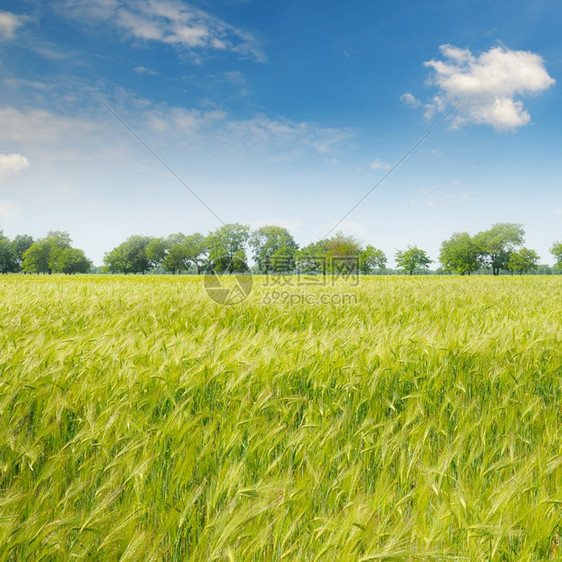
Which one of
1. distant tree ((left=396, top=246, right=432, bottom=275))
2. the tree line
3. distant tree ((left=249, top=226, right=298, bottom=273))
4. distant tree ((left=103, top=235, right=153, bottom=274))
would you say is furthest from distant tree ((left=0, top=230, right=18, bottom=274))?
distant tree ((left=396, top=246, right=432, bottom=275))

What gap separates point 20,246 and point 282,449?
463ft

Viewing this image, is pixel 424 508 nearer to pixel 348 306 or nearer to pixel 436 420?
pixel 436 420

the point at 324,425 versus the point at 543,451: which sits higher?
the point at 324,425

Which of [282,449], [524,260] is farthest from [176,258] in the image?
[282,449]

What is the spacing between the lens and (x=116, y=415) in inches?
82.7

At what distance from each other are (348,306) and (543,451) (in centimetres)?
485

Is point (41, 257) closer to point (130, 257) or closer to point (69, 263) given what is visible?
point (69, 263)

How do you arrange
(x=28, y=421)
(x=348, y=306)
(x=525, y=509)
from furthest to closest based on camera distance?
(x=348, y=306) → (x=28, y=421) → (x=525, y=509)

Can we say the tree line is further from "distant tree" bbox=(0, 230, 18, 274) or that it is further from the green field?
the green field

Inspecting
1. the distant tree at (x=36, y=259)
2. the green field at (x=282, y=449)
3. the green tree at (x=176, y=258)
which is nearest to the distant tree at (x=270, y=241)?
the green tree at (x=176, y=258)

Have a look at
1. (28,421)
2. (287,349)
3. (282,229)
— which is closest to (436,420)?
(287,349)

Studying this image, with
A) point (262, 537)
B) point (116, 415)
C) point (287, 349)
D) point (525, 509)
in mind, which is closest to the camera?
point (262, 537)

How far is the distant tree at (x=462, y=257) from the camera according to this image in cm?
8956

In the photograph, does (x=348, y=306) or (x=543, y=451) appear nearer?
(x=543, y=451)
